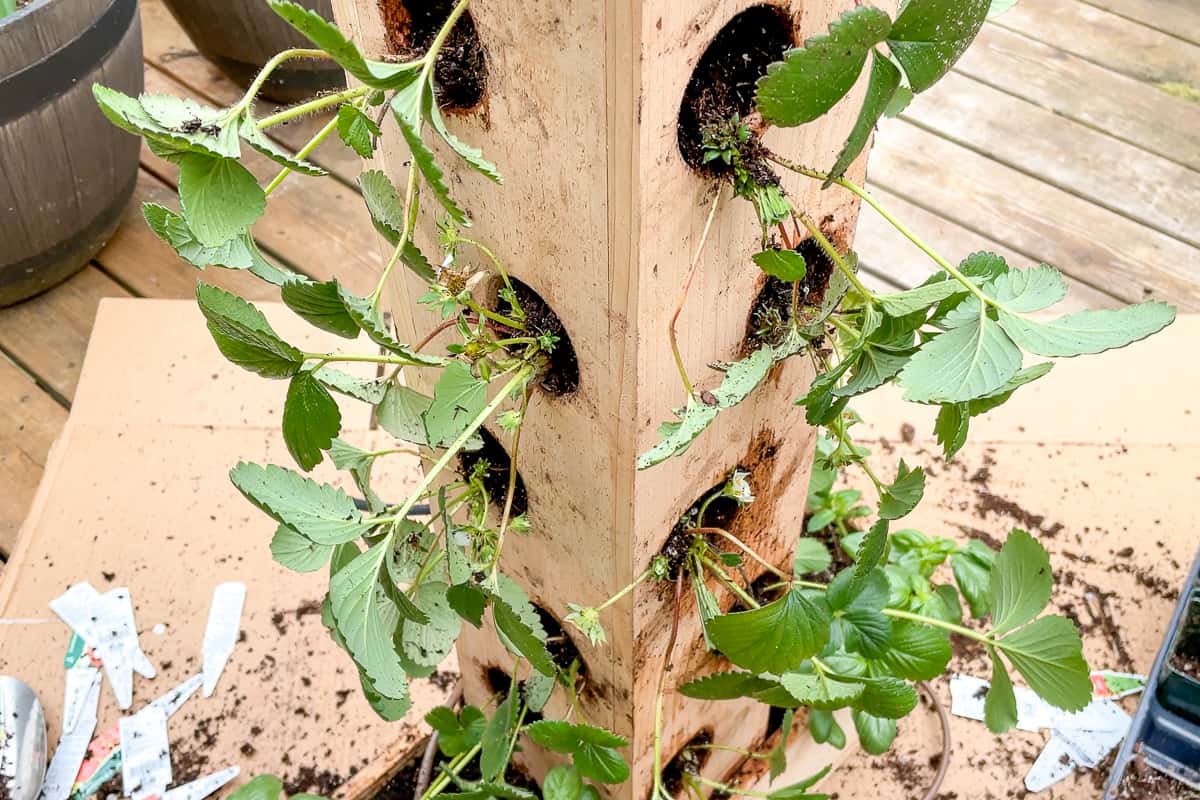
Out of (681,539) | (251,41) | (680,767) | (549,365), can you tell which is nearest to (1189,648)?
(680,767)

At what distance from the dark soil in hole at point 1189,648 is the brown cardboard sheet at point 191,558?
717 millimetres

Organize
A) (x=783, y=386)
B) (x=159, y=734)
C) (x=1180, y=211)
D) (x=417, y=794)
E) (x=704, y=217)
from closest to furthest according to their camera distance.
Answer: (x=704, y=217)
(x=783, y=386)
(x=417, y=794)
(x=159, y=734)
(x=1180, y=211)

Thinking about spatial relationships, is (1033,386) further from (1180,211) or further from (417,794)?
(417,794)

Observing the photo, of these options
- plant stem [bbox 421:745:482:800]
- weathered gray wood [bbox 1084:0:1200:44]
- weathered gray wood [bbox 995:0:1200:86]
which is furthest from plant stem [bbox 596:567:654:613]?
weathered gray wood [bbox 1084:0:1200:44]

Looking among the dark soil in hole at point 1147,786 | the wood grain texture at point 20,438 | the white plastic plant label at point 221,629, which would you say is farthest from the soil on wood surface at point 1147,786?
the wood grain texture at point 20,438

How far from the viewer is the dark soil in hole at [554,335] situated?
57cm

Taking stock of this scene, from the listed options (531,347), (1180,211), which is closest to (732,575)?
(531,347)

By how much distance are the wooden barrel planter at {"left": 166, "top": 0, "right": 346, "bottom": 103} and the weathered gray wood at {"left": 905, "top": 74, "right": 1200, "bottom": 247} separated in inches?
42.0

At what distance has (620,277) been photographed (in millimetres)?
500

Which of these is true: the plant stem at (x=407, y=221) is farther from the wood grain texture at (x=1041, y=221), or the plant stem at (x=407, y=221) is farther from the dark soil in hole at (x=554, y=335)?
the wood grain texture at (x=1041, y=221)

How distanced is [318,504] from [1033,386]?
3.56ft

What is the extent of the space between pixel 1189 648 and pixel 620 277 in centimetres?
82

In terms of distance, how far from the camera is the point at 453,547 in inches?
20.8

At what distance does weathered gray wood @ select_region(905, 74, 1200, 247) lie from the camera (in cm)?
176
